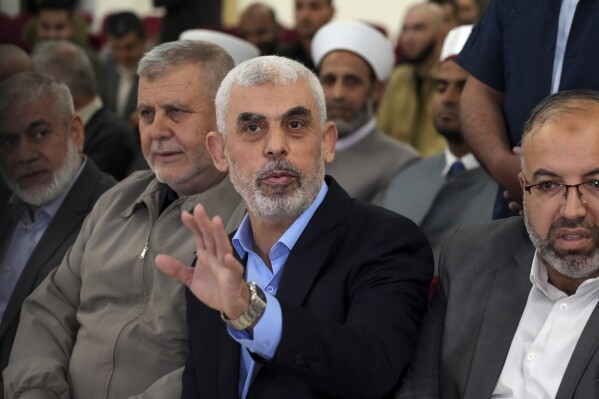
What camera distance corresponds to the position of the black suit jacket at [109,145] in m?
4.93

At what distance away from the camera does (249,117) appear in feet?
8.62

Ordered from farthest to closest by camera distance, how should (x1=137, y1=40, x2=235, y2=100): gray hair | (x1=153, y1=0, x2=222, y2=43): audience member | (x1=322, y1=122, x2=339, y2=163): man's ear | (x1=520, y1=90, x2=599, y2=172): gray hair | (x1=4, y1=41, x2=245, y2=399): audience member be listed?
(x1=153, y1=0, x2=222, y2=43): audience member
(x1=137, y1=40, x2=235, y2=100): gray hair
(x1=4, y1=41, x2=245, y2=399): audience member
(x1=322, y1=122, x2=339, y2=163): man's ear
(x1=520, y1=90, x2=599, y2=172): gray hair

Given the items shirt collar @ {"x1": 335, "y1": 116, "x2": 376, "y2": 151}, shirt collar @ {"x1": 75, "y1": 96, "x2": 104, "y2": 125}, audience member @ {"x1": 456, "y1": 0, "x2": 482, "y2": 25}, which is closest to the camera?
shirt collar @ {"x1": 335, "y1": 116, "x2": 376, "y2": 151}

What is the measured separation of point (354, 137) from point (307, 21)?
236 cm

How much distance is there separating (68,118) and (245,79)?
132 centimetres

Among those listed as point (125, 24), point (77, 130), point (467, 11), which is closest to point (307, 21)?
point (467, 11)

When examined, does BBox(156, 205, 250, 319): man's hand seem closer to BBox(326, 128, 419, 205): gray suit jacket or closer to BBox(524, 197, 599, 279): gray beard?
BBox(524, 197, 599, 279): gray beard

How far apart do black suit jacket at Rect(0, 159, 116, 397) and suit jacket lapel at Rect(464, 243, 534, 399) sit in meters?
1.58

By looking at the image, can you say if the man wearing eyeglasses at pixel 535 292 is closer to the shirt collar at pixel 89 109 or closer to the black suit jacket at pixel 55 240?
the black suit jacket at pixel 55 240

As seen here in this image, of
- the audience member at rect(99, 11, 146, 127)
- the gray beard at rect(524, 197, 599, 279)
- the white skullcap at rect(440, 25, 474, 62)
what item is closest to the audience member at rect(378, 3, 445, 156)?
the white skullcap at rect(440, 25, 474, 62)

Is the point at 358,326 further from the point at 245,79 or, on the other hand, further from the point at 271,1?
the point at 271,1

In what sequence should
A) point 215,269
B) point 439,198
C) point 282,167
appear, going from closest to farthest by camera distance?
point 215,269
point 282,167
point 439,198

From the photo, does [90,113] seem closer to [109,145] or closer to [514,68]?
[109,145]

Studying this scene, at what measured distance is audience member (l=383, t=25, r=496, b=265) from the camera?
12.6 ft
